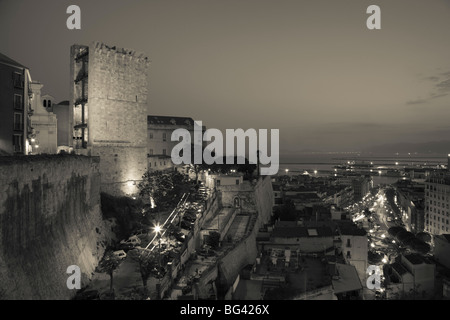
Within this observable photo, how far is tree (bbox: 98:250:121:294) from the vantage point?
1877cm

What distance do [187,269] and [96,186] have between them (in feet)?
27.4

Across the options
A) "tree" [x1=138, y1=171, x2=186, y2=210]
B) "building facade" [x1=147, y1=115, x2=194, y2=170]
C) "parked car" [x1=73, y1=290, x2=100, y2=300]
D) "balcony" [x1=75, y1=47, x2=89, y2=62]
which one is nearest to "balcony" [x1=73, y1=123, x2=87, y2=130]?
"balcony" [x1=75, y1=47, x2=89, y2=62]

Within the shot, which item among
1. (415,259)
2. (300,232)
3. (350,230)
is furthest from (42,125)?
(415,259)

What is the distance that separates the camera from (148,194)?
27531 millimetres

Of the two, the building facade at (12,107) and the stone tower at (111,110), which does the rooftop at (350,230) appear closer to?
the stone tower at (111,110)

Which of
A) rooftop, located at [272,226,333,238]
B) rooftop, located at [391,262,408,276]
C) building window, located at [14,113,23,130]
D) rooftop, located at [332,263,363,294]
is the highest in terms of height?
building window, located at [14,113,23,130]

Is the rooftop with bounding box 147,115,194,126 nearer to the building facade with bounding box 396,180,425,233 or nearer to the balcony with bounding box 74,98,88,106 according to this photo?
the balcony with bounding box 74,98,88,106

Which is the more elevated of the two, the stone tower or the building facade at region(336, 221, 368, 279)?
the stone tower

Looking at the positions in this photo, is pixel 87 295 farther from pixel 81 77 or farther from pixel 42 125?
pixel 42 125

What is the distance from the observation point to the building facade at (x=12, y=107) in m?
21.6

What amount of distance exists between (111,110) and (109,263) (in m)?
11.5

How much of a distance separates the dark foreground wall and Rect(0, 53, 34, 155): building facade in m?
5.20
